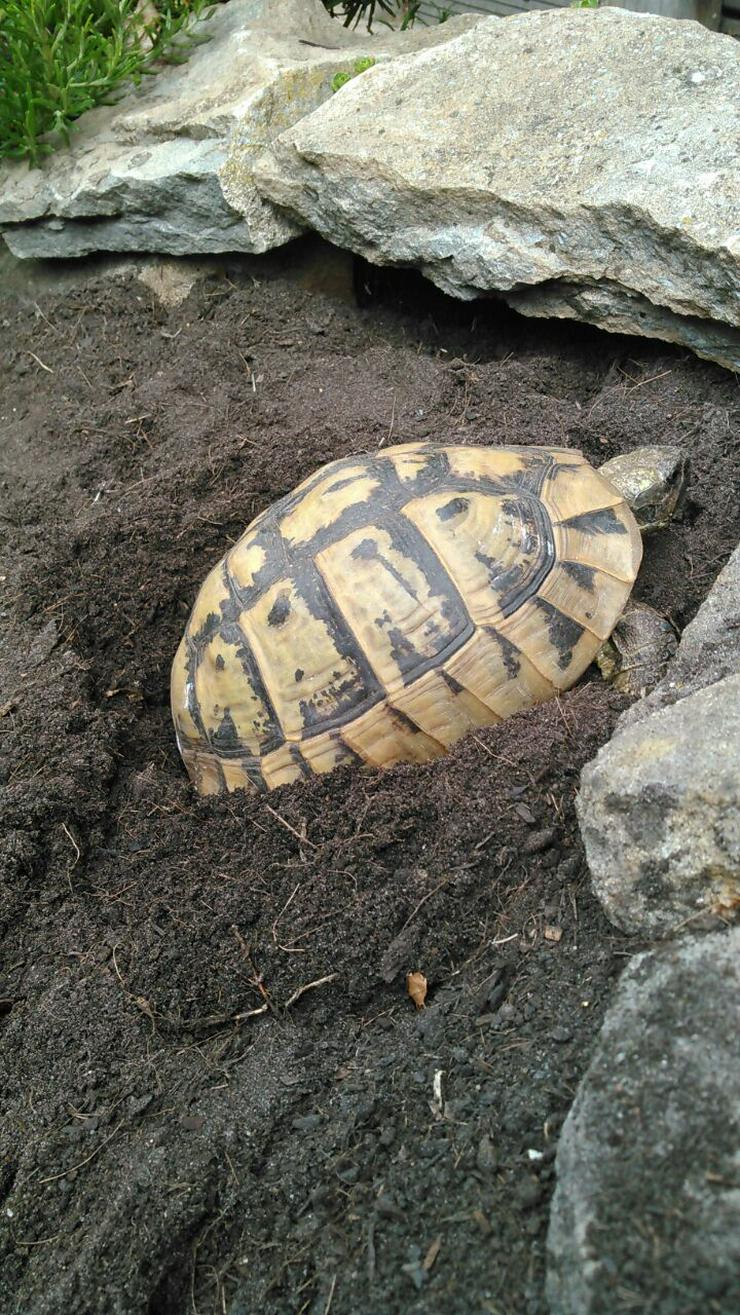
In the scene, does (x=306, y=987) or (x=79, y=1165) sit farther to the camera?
(x=306, y=987)

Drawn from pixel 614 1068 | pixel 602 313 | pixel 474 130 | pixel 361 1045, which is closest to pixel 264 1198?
pixel 361 1045

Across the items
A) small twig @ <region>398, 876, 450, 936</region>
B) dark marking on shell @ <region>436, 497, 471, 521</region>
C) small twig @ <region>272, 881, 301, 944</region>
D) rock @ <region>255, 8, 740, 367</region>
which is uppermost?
rock @ <region>255, 8, 740, 367</region>

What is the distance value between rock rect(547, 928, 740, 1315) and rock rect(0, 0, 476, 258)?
384 cm

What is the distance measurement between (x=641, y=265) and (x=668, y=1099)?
9.38 ft

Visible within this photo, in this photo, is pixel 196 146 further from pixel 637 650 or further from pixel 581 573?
pixel 637 650

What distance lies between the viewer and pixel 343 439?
3.87m

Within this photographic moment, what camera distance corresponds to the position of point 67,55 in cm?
461

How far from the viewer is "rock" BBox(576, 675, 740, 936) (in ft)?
6.09

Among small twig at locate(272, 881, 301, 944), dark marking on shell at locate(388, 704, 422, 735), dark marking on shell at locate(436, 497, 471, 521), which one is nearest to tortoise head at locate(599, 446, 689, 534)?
dark marking on shell at locate(436, 497, 471, 521)

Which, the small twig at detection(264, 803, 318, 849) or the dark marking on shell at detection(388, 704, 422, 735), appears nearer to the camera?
the small twig at detection(264, 803, 318, 849)

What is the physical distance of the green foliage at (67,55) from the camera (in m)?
4.49

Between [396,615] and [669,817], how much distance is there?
3.76ft

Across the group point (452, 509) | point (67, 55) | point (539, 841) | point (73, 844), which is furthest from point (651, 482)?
point (67, 55)

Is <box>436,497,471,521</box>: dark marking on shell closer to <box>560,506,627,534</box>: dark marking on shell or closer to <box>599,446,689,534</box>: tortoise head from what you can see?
<box>560,506,627,534</box>: dark marking on shell
